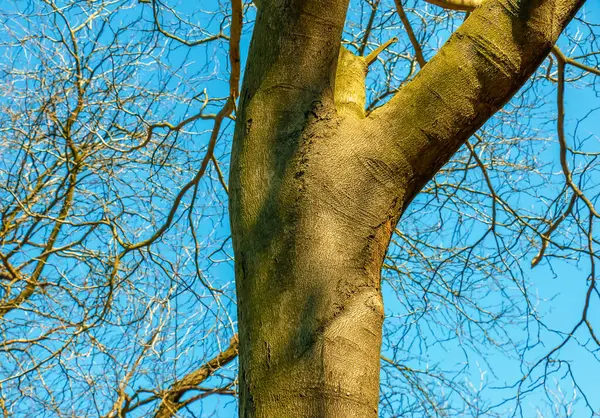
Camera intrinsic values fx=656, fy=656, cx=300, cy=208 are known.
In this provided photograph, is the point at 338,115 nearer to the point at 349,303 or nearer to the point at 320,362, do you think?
the point at 349,303

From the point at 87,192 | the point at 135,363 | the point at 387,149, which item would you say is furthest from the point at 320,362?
the point at 87,192

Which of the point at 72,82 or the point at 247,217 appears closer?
the point at 247,217

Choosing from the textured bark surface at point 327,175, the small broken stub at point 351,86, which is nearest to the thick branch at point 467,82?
the textured bark surface at point 327,175

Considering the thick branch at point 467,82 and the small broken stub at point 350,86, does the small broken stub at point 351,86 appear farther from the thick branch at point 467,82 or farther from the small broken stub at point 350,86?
the thick branch at point 467,82

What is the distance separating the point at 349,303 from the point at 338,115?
1.87 feet

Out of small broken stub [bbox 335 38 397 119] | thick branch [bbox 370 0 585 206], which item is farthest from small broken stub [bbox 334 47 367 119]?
thick branch [bbox 370 0 585 206]

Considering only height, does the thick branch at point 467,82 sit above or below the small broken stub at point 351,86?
below

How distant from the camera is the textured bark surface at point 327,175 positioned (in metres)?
1.42

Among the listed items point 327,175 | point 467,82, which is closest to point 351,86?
point 467,82

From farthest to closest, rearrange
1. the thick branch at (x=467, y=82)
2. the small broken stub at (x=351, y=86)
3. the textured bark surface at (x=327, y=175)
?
the small broken stub at (x=351, y=86), the thick branch at (x=467, y=82), the textured bark surface at (x=327, y=175)

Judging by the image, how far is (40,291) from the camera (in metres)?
4.86

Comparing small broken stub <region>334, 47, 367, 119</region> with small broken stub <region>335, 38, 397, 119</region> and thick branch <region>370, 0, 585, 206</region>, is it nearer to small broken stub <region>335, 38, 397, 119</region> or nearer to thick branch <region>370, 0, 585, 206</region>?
small broken stub <region>335, 38, 397, 119</region>

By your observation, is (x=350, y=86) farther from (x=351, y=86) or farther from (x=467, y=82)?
(x=467, y=82)

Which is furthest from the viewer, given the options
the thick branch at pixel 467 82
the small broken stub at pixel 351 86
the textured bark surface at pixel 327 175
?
the small broken stub at pixel 351 86
